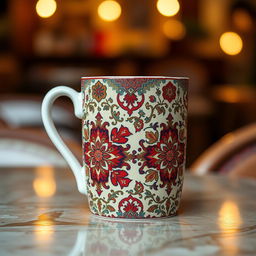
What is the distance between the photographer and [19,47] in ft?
18.3

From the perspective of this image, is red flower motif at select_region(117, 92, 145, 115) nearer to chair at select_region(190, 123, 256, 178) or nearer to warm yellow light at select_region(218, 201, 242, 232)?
warm yellow light at select_region(218, 201, 242, 232)

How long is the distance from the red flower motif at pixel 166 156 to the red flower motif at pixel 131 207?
0.10 ft

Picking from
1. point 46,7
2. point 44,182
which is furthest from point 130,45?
point 44,182

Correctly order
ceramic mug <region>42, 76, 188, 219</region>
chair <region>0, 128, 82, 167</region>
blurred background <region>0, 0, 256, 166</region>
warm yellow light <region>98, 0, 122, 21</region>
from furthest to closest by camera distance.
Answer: blurred background <region>0, 0, 256, 166</region>
warm yellow light <region>98, 0, 122, 21</region>
chair <region>0, 128, 82, 167</region>
ceramic mug <region>42, 76, 188, 219</region>

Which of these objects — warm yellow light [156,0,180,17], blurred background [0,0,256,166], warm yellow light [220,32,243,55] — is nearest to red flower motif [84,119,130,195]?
warm yellow light [156,0,180,17]

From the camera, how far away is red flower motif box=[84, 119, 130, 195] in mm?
543

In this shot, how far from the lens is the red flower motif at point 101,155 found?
543 millimetres

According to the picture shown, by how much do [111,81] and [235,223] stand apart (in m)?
0.17

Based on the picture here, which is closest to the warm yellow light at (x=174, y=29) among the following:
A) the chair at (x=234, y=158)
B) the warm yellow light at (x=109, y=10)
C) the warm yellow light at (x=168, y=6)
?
the warm yellow light at (x=109, y=10)

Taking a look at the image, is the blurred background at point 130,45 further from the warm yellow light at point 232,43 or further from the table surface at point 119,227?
the table surface at point 119,227

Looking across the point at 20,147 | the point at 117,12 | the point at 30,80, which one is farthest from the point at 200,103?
the point at 20,147

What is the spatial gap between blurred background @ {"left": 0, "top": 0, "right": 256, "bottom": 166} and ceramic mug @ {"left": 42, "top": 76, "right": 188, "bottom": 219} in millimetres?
4484

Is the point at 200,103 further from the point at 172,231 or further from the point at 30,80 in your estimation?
the point at 172,231

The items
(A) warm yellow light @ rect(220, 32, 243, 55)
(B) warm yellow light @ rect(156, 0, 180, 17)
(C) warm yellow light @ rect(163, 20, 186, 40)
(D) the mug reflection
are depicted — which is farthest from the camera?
(C) warm yellow light @ rect(163, 20, 186, 40)
